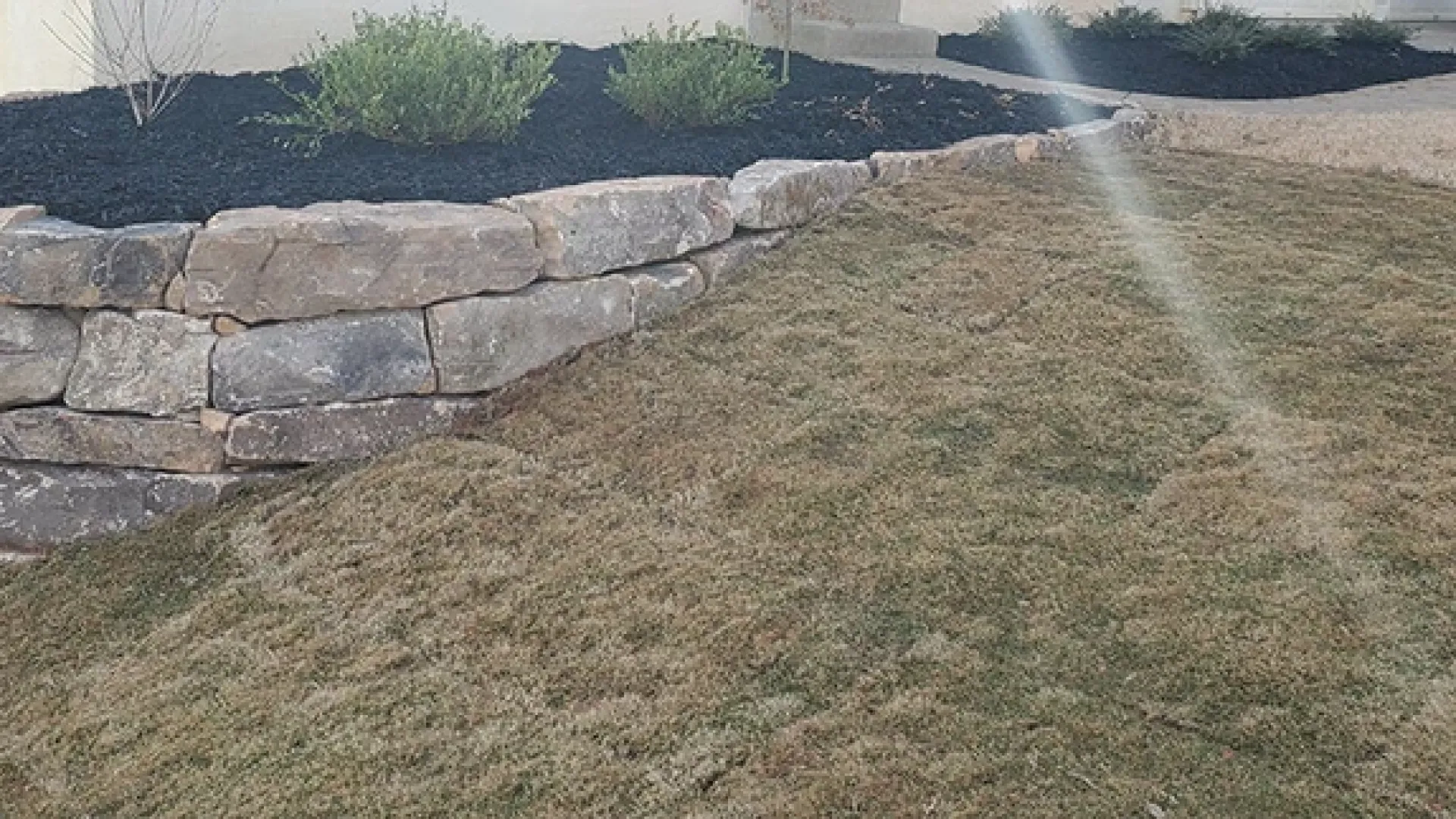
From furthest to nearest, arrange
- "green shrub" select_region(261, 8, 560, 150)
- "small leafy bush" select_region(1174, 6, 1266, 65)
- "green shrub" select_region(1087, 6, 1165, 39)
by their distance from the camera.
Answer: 1. "green shrub" select_region(1087, 6, 1165, 39)
2. "small leafy bush" select_region(1174, 6, 1266, 65)
3. "green shrub" select_region(261, 8, 560, 150)

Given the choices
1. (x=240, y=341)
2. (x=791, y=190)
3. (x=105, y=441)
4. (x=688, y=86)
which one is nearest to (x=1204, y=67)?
(x=688, y=86)

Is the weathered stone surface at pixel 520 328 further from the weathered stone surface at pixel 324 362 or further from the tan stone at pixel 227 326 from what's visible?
the tan stone at pixel 227 326

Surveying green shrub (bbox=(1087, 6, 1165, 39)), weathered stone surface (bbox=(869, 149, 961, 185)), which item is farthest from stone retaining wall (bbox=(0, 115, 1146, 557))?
green shrub (bbox=(1087, 6, 1165, 39))

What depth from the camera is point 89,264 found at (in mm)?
3322

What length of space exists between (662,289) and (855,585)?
1477 millimetres

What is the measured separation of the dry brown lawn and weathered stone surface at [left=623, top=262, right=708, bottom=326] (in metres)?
0.10

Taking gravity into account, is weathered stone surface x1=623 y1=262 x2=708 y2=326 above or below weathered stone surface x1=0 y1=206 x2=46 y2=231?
below

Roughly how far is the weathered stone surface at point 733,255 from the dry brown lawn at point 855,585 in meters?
0.10

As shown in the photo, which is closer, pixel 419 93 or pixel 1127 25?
pixel 419 93

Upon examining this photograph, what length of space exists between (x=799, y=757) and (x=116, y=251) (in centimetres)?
227

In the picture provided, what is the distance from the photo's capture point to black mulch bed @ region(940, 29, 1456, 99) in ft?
25.2

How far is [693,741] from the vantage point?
2387 millimetres

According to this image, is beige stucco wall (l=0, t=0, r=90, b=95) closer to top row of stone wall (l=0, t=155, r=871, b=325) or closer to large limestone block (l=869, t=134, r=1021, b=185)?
top row of stone wall (l=0, t=155, r=871, b=325)

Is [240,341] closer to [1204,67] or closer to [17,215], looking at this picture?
[17,215]
